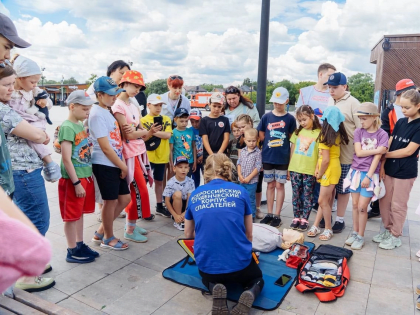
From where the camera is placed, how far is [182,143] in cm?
496

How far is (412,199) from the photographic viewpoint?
6.44 m

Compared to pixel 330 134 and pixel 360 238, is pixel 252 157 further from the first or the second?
pixel 360 238

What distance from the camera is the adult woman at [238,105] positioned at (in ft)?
16.7

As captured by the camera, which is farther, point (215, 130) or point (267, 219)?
point (215, 130)

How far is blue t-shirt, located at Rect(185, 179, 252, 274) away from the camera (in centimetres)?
263

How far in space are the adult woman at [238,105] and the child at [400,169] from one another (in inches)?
75.9

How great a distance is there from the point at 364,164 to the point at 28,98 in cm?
366

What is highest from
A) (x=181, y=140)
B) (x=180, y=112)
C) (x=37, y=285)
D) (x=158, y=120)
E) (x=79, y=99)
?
(x=79, y=99)

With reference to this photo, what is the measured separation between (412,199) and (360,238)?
3144 millimetres

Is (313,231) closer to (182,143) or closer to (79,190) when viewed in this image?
(182,143)

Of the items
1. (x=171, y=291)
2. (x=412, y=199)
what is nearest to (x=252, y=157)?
(x=171, y=291)

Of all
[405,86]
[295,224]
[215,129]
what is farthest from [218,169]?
[405,86]

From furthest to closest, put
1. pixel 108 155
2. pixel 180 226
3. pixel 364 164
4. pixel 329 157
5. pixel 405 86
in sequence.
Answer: pixel 180 226
pixel 405 86
pixel 329 157
pixel 364 164
pixel 108 155

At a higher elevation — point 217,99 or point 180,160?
point 217,99
